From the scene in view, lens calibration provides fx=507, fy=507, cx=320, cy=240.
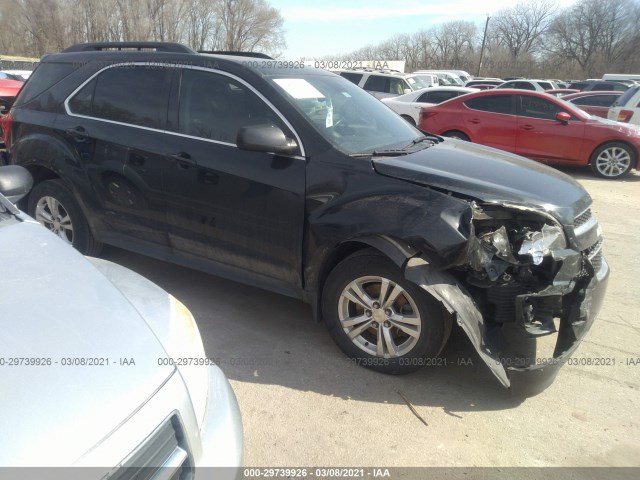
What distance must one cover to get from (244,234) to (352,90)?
1616 millimetres

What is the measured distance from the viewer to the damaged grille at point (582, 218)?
3.16m

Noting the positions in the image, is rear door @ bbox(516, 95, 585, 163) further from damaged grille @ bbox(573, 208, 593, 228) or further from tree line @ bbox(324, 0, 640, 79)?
tree line @ bbox(324, 0, 640, 79)

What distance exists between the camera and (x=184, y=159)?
145 inches

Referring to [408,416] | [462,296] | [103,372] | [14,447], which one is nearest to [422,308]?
[462,296]

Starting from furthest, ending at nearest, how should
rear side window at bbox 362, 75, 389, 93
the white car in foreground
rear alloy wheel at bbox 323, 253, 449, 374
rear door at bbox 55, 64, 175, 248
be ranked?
rear side window at bbox 362, 75, 389, 93 → the white car in foreground → rear door at bbox 55, 64, 175, 248 → rear alloy wheel at bbox 323, 253, 449, 374

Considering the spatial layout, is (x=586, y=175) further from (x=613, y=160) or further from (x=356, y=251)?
(x=356, y=251)

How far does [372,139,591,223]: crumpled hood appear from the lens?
3039 millimetres

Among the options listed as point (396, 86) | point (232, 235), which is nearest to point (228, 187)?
point (232, 235)

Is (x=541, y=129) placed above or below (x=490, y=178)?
below

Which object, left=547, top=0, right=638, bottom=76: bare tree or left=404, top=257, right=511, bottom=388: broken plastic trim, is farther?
left=547, top=0, right=638, bottom=76: bare tree

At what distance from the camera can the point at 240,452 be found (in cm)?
185

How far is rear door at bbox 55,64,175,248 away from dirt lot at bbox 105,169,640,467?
0.78 m

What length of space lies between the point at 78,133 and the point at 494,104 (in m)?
8.37

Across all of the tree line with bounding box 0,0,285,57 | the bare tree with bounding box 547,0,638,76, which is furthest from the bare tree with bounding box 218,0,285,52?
the bare tree with bounding box 547,0,638,76
